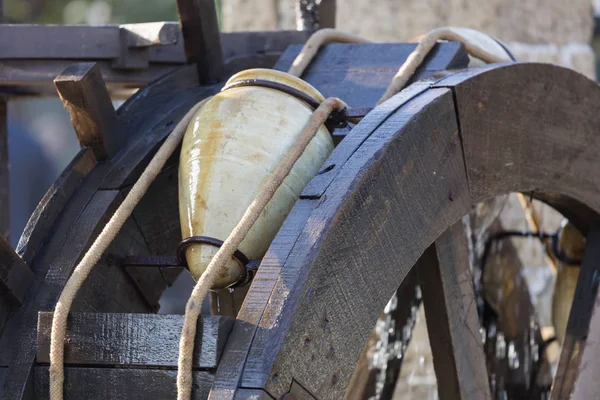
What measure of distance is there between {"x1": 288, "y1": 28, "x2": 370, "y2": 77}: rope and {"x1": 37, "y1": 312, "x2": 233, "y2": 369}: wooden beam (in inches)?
31.1

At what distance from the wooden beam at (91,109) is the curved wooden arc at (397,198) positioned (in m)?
0.49

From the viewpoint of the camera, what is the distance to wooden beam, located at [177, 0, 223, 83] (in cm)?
194

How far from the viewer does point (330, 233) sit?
4.38 ft

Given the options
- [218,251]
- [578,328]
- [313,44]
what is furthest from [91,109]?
[578,328]

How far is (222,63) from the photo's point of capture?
2.09 metres

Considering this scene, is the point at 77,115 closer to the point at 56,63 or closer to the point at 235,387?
the point at 56,63

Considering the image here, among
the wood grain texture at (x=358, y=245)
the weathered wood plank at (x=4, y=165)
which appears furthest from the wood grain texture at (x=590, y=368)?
the weathered wood plank at (x=4, y=165)

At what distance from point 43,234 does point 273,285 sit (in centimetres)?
58

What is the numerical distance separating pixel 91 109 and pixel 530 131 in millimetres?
812

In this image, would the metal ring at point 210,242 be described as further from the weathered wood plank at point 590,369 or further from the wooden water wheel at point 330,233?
the weathered wood plank at point 590,369

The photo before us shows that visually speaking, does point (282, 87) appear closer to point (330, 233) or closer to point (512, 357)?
point (330, 233)

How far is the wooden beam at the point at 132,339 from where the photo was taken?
1274mm

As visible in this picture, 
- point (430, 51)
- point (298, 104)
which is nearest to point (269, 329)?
point (298, 104)

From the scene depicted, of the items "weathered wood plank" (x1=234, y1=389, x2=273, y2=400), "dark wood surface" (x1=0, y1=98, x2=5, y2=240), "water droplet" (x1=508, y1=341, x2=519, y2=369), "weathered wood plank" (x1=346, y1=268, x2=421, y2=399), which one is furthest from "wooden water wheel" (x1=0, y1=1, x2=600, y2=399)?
"water droplet" (x1=508, y1=341, x2=519, y2=369)
